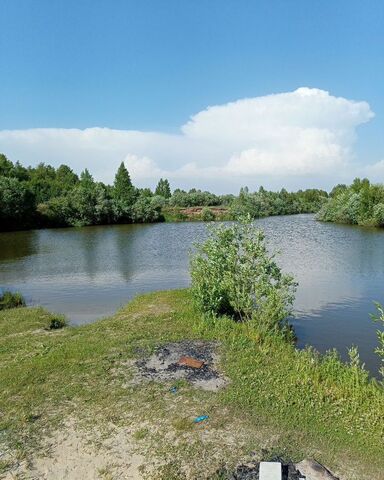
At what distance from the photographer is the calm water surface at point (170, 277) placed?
16.1 m

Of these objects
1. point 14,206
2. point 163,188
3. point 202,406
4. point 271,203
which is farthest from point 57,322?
point 163,188

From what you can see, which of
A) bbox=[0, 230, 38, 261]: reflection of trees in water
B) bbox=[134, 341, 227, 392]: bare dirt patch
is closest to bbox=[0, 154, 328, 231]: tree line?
bbox=[0, 230, 38, 261]: reflection of trees in water

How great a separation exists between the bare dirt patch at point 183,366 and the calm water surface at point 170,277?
15.9ft

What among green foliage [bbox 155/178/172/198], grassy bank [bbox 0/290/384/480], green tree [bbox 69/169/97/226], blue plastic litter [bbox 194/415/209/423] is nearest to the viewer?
grassy bank [bbox 0/290/384/480]

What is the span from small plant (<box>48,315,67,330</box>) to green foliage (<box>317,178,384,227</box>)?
192 ft

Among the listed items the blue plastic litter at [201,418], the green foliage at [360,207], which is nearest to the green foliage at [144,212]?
the green foliage at [360,207]

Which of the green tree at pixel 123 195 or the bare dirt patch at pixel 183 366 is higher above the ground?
the green tree at pixel 123 195

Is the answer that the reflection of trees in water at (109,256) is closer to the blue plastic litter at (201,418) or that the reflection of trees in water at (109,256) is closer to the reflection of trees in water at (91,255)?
the reflection of trees in water at (91,255)

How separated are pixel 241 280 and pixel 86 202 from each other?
225 ft

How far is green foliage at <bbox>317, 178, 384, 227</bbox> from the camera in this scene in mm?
64062

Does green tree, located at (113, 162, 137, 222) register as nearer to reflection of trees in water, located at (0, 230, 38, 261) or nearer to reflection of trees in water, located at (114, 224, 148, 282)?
reflection of trees in water, located at (0, 230, 38, 261)

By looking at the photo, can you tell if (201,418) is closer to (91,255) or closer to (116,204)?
(91,255)

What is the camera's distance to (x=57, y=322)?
15492 millimetres

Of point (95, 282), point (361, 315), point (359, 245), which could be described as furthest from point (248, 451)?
point (359, 245)
